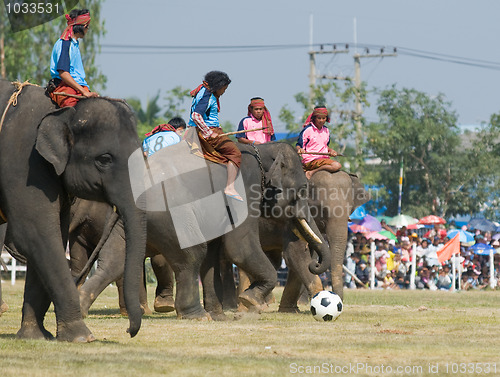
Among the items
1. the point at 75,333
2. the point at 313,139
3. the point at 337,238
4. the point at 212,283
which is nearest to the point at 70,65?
the point at 75,333

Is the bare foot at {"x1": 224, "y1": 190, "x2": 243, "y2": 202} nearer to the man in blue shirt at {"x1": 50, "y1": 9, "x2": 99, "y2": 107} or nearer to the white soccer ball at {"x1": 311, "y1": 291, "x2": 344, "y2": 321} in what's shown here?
the white soccer ball at {"x1": 311, "y1": 291, "x2": 344, "y2": 321}

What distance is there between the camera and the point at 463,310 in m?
15.3

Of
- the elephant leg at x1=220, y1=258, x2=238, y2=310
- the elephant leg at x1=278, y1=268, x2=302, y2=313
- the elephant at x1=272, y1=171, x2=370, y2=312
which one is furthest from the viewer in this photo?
the elephant leg at x1=220, y1=258, x2=238, y2=310

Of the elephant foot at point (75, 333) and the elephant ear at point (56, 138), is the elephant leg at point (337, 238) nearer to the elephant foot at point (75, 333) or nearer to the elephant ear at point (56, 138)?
the elephant foot at point (75, 333)

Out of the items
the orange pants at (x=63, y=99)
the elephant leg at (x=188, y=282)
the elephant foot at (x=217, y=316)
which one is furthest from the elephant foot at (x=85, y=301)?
the orange pants at (x=63, y=99)

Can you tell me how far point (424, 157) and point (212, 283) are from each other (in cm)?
3448

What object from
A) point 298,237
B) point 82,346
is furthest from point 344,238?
point 82,346

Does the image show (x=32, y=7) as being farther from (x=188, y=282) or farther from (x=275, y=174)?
(x=188, y=282)

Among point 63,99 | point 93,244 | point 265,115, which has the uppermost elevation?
point 63,99

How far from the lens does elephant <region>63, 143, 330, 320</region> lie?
12.5 m

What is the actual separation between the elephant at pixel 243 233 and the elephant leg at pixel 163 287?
54.3 inches

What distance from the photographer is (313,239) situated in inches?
550

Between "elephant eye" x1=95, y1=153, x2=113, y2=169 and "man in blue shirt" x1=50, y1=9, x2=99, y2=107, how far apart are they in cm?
62

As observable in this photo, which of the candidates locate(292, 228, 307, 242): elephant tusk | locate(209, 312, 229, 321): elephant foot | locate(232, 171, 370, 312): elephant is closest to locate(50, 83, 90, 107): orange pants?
locate(209, 312, 229, 321): elephant foot
